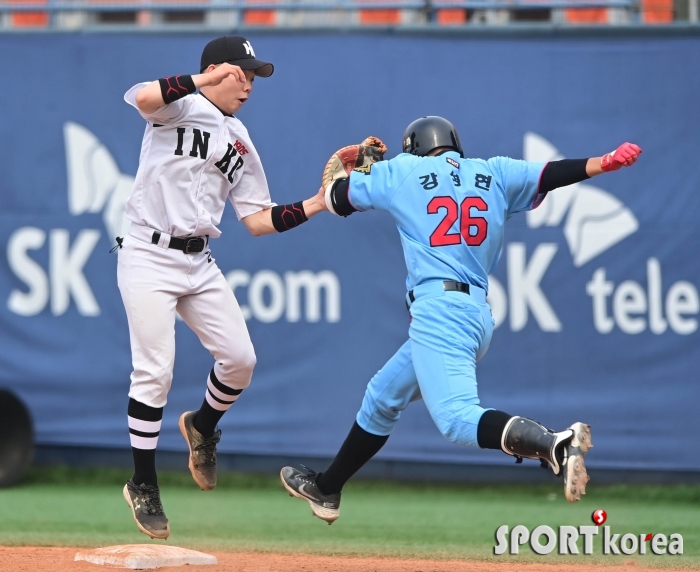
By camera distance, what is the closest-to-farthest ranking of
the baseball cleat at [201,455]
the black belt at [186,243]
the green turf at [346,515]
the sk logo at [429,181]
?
the sk logo at [429,181], the black belt at [186,243], the baseball cleat at [201,455], the green turf at [346,515]

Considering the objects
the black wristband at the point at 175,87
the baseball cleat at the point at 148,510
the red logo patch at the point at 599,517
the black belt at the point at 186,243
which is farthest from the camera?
the red logo patch at the point at 599,517

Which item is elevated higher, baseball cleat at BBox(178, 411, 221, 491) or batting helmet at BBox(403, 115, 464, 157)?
batting helmet at BBox(403, 115, 464, 157)

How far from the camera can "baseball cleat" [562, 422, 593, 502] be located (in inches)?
152

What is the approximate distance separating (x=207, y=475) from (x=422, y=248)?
165 centimetres

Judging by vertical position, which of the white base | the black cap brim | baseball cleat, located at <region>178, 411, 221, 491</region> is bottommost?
the white base

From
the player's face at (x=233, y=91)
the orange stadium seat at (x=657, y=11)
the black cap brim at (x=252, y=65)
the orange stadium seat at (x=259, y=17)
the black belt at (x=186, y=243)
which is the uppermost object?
the orange stadium seat at (x=259, y=17)

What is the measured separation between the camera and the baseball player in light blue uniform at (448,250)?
4.26m

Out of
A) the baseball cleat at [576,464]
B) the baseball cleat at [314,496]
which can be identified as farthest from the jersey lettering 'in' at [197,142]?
the baseball cleat at [576,464]

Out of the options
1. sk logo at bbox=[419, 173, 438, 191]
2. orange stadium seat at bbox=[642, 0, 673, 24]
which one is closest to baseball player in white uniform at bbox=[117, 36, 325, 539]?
sk logo at bbox=[419, 173, 438, 191]

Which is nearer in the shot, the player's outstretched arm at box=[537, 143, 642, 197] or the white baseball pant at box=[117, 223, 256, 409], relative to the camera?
the player's outstretched arm at box=[537, 143, 642, 197]

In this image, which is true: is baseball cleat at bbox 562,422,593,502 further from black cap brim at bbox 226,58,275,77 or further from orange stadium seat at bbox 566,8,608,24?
orange stadium seat at bbox 566,8,608,24

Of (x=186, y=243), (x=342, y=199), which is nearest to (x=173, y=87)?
(x=186, y=243)

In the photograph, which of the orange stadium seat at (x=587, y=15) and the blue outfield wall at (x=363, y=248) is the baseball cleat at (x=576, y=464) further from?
the orange stadium seat at (x=587, y=15)

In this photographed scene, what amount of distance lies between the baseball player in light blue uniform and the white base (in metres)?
1.05
